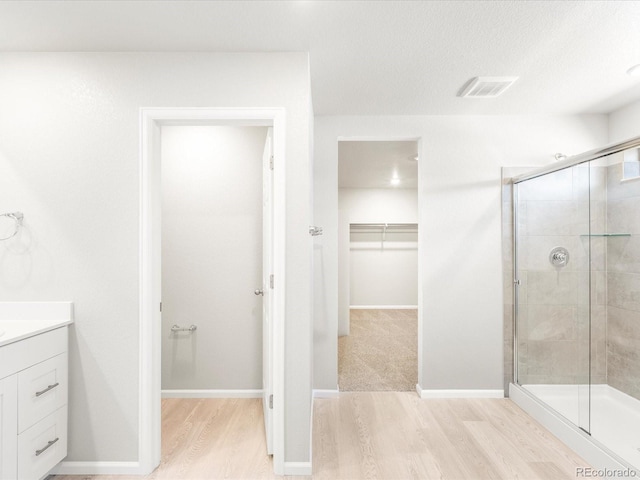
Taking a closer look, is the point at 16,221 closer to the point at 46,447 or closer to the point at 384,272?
the point at 46,447

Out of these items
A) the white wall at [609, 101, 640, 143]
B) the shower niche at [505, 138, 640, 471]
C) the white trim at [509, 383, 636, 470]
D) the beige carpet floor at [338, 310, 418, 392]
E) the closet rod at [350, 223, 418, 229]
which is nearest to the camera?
the white trim at [509, 383, 636, 470]

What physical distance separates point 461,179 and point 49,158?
3007mm

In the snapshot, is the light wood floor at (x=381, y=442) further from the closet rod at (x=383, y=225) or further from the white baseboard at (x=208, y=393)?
the closet rod at (x=383, y=225)

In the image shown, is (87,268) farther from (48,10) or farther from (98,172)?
(48,10)

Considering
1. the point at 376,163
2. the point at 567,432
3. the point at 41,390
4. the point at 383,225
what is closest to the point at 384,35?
the point at 41,390

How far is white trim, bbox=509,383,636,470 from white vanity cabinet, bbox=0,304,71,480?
9.92 feet

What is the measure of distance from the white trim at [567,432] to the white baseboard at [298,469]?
1.66 m

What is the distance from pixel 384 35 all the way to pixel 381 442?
2.49 metres

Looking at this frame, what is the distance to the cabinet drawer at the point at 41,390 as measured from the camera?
1751 mm

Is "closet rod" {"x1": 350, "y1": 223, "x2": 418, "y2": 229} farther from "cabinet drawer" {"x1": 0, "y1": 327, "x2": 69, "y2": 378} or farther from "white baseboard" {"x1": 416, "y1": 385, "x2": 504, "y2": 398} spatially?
"cabinet drawer" {"x1": 0, "y1": 327, "x2": 69, "y2": 378}

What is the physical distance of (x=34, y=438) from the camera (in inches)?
71.4

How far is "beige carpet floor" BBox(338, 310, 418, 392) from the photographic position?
3520 millimetres

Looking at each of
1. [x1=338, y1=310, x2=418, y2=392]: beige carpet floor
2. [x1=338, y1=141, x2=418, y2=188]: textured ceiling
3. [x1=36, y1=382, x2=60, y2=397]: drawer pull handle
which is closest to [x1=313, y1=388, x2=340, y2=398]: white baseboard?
[x1=338, y1=310, x2=418, y2=392]: beige carpet floor

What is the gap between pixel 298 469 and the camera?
2.07 metres
